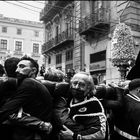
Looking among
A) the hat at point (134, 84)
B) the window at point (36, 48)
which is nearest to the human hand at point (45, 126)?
the hat at point (134, 84)

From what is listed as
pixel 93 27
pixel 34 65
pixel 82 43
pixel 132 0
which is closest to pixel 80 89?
pixel 34 65

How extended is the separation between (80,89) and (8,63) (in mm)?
805

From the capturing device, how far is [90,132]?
2146 mm

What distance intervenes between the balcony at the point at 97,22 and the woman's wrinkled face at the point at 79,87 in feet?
34.0

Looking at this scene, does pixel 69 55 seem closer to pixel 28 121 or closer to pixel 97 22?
pixel 97 22

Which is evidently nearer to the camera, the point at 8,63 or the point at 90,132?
the point at 90,132

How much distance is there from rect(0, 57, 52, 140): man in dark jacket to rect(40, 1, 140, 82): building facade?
28.2ft

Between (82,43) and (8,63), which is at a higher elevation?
(82,43)

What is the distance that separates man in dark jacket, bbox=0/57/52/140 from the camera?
1.98 m

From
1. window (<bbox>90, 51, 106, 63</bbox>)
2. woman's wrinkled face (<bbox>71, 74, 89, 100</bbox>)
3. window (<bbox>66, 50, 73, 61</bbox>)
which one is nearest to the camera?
woman's wrinkled face (<bbox>71, 74, 89, 100</bbox>)

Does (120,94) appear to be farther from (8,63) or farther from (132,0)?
(132,0)

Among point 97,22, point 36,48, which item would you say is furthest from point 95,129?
point 36,48

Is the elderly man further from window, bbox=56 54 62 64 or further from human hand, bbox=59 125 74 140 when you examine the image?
window, bbox=56 54 62 64

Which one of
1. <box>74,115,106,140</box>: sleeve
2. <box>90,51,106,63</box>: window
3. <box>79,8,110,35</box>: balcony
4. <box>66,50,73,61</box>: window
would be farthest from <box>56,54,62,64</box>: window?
<box>74,115,106,140</box>: sleeve
